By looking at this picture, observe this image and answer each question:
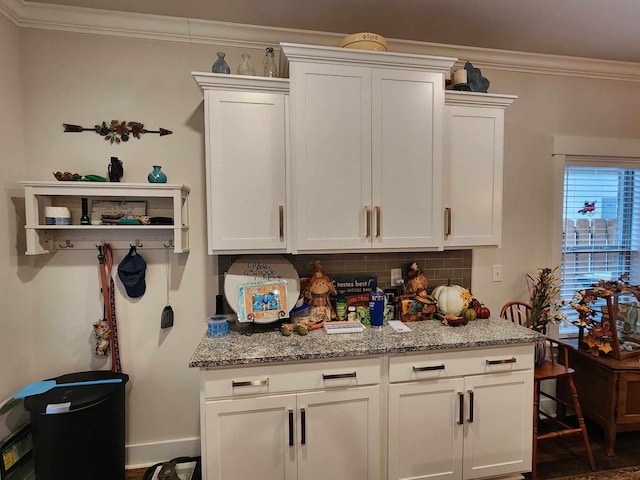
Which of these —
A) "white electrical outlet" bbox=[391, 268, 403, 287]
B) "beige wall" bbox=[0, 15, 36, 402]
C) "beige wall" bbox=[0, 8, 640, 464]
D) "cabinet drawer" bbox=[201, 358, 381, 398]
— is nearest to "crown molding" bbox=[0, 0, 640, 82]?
"beige wall" bbox=[0, 8, 640, 464]

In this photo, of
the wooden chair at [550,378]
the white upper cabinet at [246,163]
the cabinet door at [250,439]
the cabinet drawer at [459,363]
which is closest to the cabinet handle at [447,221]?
the cabinet drawer at [459,363]

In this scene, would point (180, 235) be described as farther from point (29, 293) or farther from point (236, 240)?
point (29, 293)

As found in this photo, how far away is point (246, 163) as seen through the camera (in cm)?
182

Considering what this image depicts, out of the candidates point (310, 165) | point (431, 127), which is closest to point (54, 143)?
point (310, 165)

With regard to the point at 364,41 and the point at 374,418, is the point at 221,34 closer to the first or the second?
the point at 364,41

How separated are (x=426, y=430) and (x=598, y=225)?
2.21 m

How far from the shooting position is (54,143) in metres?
1.96

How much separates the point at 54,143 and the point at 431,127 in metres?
2.15

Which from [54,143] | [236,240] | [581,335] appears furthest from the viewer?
[581,335]

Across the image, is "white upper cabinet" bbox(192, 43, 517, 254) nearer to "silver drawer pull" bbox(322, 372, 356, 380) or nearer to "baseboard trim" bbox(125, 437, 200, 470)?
"silver drawer pull" bbox(322, 372, 356, 380)

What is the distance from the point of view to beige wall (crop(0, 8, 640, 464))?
1.89 metres

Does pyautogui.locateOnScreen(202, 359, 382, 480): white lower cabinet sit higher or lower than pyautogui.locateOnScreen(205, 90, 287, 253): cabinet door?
lower

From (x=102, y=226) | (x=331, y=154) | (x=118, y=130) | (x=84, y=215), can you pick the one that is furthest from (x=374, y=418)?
(x=118, y=130)

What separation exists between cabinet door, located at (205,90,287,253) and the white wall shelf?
27cm
